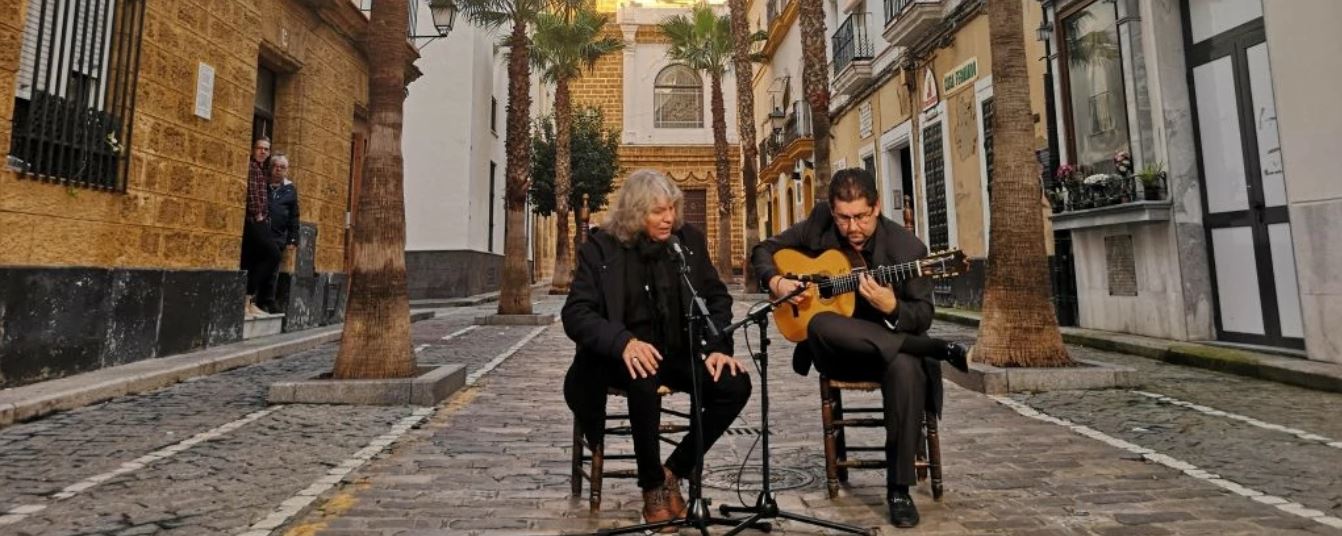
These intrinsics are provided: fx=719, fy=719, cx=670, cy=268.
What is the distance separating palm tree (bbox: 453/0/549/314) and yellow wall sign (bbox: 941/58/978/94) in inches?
341

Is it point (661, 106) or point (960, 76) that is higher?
point (661, 106)

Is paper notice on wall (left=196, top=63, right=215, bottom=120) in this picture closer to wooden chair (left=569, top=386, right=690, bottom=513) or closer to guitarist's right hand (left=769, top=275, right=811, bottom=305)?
wooden chair (left=569, top=386, right=690, bottom=513)

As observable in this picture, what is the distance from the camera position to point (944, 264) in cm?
321

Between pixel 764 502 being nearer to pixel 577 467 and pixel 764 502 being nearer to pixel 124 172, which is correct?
pixel 577 467

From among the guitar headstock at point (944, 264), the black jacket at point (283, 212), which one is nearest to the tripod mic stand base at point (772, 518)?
the guitar headstock at point (944, 264)

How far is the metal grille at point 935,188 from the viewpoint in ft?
50.6

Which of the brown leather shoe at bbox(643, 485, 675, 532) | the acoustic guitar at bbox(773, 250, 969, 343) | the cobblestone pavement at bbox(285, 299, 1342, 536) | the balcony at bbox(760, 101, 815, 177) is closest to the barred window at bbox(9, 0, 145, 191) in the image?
the cobblestone pavement at bbox(285, 299, 1342, 536)

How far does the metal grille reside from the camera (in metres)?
15.4

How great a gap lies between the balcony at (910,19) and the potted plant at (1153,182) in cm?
683

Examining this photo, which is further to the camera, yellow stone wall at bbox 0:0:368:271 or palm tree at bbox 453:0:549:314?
palm tree at bbox 453:0:549:314

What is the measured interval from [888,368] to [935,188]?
13.7 metres

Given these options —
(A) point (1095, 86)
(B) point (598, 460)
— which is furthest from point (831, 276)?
(A) point (1095, 86)

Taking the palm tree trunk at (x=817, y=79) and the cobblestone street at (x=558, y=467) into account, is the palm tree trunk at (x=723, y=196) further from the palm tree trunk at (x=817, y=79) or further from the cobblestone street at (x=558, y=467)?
the cobblestone street at (x=558, y=467)

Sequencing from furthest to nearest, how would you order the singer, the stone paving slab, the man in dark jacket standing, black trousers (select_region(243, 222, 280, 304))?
black trousers (select_region(243, 222, 280, 304)) → the stone paving slab → the man in dark jacket standing → the singer
